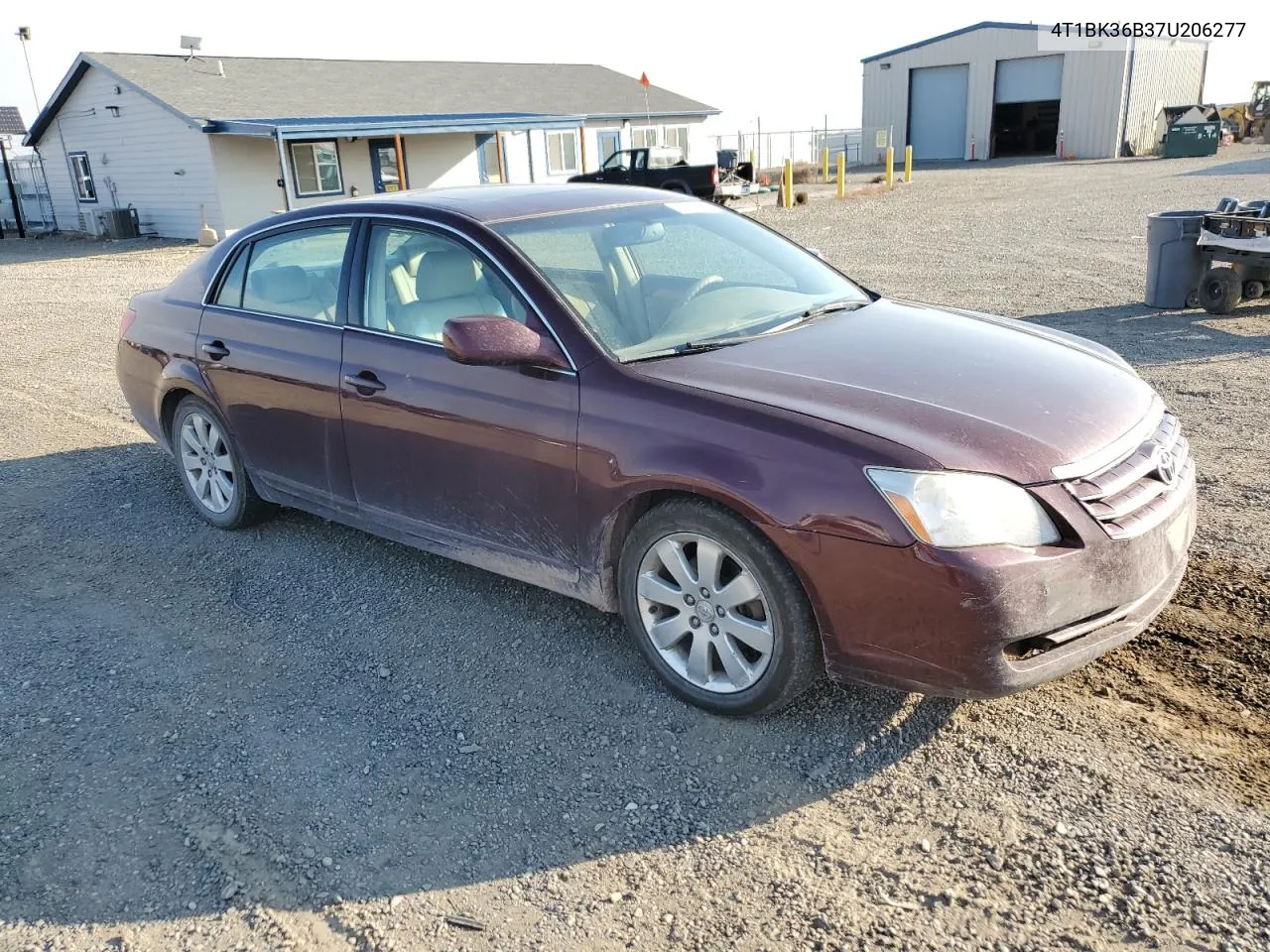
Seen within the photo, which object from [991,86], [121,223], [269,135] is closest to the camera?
[269,135]

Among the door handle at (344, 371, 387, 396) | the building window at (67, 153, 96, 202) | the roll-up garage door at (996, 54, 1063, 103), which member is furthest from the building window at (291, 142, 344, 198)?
the roll-up garage door at (996, 54, 1063, 103)

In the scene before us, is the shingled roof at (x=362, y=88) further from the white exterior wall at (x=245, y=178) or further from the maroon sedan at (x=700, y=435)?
the maroon sedan at (x=700, y=435)

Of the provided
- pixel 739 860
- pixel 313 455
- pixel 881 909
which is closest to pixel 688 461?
pixel 739 860

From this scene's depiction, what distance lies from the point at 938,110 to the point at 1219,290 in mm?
39936

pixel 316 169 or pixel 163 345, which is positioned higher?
pixel 316 169

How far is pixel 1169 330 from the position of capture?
9078 mm

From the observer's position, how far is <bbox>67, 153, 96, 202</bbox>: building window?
94.1 ft

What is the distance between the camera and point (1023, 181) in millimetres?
29797

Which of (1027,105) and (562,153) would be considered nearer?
(562,153)

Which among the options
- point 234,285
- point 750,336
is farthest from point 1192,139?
point 234,285

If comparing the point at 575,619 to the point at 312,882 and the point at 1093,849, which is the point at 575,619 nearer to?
the point at 312,882

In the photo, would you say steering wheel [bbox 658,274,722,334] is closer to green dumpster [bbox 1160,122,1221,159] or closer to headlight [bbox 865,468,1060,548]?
headlight [bbox 865,468,1060,548]

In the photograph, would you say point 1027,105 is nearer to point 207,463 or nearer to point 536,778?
point 207,463

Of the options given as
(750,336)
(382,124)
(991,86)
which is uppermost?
(991,86)
